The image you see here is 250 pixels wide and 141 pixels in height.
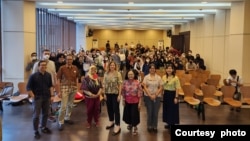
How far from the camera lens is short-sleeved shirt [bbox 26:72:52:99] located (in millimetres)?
6801

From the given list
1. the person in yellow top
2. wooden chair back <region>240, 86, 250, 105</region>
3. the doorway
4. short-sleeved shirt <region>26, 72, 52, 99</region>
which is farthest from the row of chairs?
the doorway

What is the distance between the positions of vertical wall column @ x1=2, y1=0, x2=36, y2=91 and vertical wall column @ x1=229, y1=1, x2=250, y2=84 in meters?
7.37

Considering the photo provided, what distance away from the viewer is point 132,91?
718cm

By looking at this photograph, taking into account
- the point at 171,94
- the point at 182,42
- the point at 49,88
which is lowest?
the point at 171,94

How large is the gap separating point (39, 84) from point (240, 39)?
722 centimetres

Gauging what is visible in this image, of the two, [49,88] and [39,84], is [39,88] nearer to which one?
[39,84]

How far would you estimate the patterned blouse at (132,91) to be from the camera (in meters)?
7.18

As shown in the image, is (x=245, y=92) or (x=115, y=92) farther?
(x=245, y=92)

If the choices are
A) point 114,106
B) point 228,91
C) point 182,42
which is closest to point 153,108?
point 114,106

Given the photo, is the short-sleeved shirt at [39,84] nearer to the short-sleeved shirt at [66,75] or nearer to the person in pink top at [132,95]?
the short-sleeved shirt at [66,75]

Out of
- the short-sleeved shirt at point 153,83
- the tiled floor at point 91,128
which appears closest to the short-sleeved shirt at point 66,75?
the tiled floor at point 91,128

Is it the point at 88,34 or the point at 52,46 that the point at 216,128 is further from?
the point at 88,34

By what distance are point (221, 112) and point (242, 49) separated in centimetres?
240

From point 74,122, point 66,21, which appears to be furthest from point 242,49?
point 66,21
